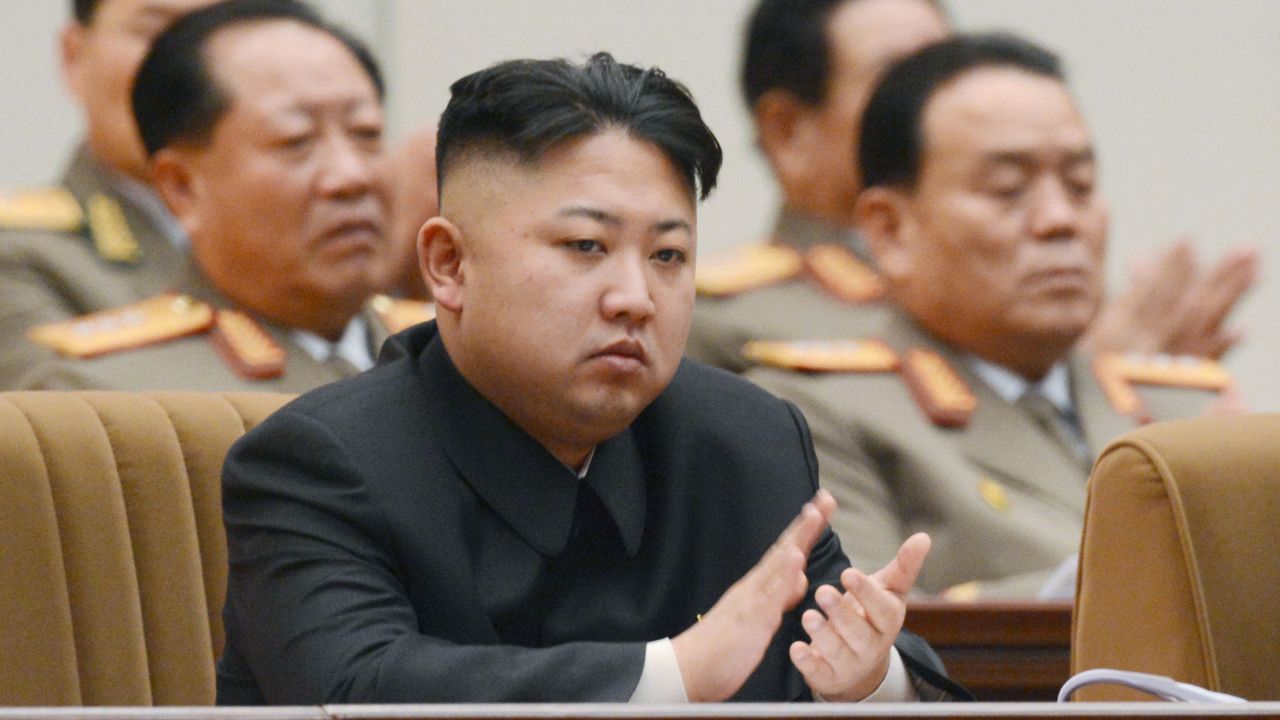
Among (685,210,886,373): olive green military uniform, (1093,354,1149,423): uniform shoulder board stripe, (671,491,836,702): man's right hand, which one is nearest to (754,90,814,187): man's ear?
(685,210,886,373): olive green military uniform

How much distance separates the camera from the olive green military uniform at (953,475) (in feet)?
9.21

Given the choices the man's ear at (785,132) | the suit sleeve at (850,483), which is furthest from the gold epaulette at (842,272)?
the suit sleeve at (850,483)

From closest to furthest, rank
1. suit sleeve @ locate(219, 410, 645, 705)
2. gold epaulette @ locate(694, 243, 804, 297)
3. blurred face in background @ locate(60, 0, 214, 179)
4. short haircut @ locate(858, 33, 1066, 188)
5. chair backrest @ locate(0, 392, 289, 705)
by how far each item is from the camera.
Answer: suit sleeve @ locate(219, 410, 645, 705)
chair backrest @ locate(0, 392, 289, 705)
short haircut @ locate(858, 33, 1066, 188)
blurred face in background @ locate(60, 0, 214, 179)
gold epaulette @ locate(694, 243, 804, 297)

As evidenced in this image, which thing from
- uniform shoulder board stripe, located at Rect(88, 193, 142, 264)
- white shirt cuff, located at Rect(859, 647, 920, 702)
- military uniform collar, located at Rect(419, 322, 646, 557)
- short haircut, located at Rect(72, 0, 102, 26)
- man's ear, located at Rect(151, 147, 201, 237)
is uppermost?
short haircut, located at Rect(72, 0, 102, 26)

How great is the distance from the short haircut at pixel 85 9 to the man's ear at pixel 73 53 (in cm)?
1

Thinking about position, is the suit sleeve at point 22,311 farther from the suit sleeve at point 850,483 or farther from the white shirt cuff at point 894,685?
the white shirt cuff at point 894,685

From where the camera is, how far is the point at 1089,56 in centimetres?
427

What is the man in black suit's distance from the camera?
121 centimetres

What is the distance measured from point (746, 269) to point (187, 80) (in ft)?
4.04

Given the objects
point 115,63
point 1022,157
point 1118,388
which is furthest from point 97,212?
point 1118,388

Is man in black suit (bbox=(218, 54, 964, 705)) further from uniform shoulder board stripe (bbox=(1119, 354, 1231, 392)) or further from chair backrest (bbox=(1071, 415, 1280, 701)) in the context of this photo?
uniform shoulder board stripe (bbox=(1119, 354, 1231, 392))

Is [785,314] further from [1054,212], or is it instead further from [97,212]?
[97,212]

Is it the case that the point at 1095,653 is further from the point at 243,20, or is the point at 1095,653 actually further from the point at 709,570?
the point at 243,20

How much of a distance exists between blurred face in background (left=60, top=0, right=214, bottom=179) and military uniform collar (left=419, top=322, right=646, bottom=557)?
2.02m
